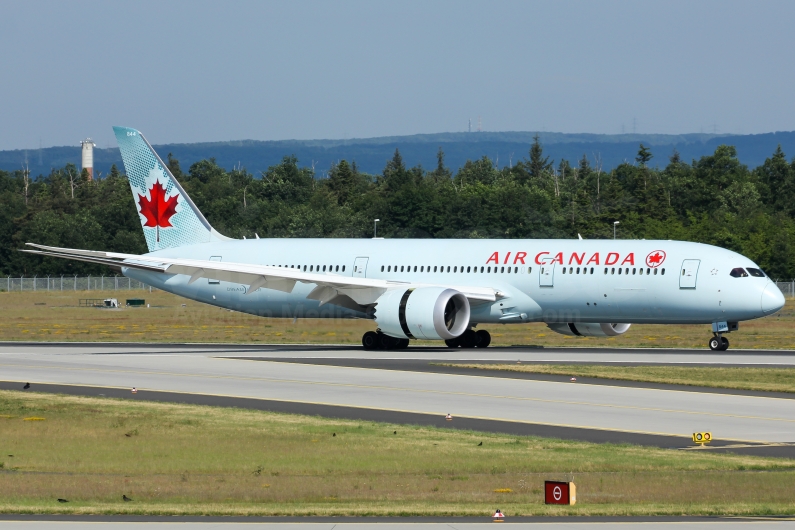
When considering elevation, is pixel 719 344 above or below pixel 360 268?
below

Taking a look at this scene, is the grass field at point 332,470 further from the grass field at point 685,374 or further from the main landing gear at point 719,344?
the main landing gear at point 719,344

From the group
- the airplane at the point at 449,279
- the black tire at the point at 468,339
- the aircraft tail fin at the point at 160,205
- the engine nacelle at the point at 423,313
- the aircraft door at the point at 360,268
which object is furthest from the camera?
the aircraft tail fin at the point at 160,205

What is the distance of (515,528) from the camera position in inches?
507

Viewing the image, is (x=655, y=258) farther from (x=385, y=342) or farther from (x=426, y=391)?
(x=426, y=391)

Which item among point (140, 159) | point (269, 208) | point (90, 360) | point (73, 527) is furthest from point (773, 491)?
point (269, 208)

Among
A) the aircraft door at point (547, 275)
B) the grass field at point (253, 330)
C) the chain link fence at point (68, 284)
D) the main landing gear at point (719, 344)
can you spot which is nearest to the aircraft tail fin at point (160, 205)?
the grass field at point (253, 330)

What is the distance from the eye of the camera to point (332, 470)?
17766 millimetres

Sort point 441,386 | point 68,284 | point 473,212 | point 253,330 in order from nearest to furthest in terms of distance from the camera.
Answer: point 441,386
point 253,330
point 68,284
point 473,212

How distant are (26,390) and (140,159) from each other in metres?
21.0

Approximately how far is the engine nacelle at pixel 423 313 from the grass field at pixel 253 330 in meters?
5.60

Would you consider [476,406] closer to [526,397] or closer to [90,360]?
[526,397]

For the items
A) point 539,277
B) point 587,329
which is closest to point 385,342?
point 539,277

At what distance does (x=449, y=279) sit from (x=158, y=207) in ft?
42.0

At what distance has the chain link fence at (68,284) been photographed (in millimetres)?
102375
